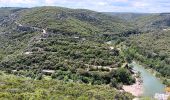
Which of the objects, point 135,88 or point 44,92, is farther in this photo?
point 135,88

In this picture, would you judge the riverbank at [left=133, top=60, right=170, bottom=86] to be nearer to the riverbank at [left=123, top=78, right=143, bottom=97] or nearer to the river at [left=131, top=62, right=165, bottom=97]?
the river at [left=131, top=62, right=165, bottom=97]

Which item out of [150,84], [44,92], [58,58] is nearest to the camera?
[44,92]

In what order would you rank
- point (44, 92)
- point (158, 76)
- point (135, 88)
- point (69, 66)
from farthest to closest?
point (158, 76), point (69, 66), point (135, 88), point (44, 92)

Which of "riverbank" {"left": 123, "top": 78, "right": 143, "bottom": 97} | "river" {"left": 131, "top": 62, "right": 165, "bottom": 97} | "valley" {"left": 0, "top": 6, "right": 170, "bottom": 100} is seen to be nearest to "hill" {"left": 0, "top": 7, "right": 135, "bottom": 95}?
"valley" {"left": 0, "top": 6, "right": 170, "bottom": 100}

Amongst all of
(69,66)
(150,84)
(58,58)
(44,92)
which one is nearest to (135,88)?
(150,84)

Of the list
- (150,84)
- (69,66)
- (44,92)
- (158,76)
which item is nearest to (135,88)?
(150,84)

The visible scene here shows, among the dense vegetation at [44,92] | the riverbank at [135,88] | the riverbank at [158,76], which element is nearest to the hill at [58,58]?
the riverbank at [135,88]

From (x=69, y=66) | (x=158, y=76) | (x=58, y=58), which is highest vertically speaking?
(x=58, y=58)

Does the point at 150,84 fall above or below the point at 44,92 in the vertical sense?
below

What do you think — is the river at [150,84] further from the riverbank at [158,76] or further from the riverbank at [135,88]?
the riverbank at [135,88]

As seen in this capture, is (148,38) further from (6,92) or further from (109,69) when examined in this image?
(6,92)

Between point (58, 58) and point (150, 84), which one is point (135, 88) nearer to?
point (150, 84)
